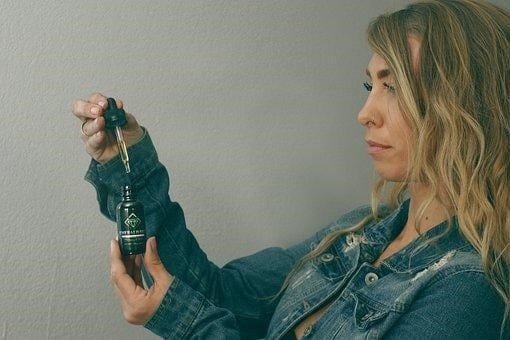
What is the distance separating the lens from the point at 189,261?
1.28m

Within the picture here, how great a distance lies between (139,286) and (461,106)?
56cm

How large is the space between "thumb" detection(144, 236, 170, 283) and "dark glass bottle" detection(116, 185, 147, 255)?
2cm

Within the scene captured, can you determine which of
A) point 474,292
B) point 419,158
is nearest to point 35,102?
point 419,158

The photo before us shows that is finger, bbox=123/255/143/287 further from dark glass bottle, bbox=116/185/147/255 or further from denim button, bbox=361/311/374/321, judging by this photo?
denim button, bbox=361/311/374/321

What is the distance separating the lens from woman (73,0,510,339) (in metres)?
1.07

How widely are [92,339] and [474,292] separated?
687mm

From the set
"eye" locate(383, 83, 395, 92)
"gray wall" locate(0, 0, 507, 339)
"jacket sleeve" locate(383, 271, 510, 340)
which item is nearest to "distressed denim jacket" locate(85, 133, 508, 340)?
"jacket sleeve" locate(383, 271, 510, 340)

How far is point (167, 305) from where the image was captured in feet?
3.73

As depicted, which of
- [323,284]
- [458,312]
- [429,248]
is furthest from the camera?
[323,284]

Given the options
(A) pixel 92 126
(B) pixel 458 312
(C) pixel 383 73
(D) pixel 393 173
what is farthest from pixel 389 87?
(A) pixel 92 126

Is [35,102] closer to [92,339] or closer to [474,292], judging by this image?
[92,339]

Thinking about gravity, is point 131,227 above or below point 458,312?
above

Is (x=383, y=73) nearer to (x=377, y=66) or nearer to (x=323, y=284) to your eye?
(x=377, y=66)

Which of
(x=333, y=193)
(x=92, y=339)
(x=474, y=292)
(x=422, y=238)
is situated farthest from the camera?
(x=333, y=193)
